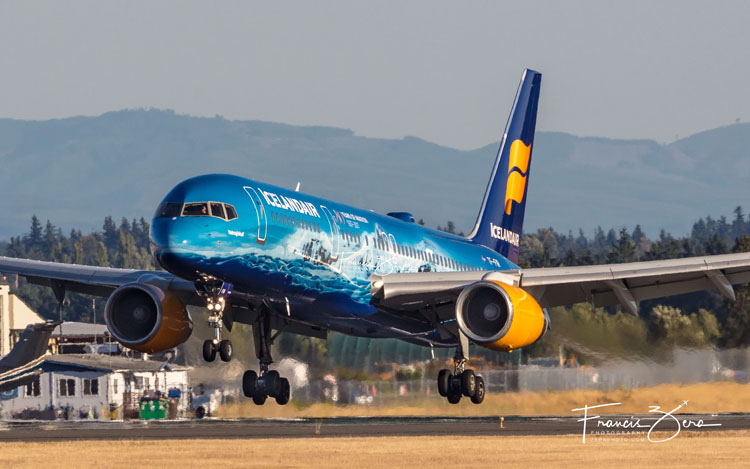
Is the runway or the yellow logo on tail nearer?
the yellow logo on tail

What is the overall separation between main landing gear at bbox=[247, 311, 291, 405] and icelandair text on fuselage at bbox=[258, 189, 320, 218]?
16.2ft

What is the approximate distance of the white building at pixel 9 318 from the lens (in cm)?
10172

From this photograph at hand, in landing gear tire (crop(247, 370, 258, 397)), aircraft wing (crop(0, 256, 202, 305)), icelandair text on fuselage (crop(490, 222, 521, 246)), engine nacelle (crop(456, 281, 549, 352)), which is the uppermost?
icelandair text on fuselage (crop(490, 222, 521, 246))

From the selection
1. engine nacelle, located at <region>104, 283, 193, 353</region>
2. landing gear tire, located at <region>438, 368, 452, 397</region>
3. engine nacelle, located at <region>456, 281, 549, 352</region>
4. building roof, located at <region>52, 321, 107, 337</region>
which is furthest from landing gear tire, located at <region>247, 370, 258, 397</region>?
building roof, located at <region>52, 321, 107, 337</region>

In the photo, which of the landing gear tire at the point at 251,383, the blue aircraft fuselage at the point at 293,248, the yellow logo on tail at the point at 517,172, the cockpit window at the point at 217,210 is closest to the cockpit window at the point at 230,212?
Result: the blue aircraft fuselage at the point at 293,248

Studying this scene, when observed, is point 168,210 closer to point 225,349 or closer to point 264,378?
point 225,349

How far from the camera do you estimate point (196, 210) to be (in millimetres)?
33094

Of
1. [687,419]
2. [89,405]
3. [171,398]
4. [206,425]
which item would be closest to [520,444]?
[687,419]

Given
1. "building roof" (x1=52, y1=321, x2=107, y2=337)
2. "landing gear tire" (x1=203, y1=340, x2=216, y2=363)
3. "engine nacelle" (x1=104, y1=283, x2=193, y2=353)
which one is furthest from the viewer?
"building roof" (x1=52, y1=321, x2=107, y2=337)

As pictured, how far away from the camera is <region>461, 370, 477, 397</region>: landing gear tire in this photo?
41.4m

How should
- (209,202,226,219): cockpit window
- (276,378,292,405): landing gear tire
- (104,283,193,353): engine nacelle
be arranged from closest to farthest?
(209,202,226,219): cockpit window, (104,283,193,353): engine nacelle, (276,378,292,405): landing gear tire

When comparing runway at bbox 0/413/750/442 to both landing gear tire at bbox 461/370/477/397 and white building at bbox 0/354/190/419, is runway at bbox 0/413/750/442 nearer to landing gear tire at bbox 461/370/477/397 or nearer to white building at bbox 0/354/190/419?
white building at bbox 0/354/190/419

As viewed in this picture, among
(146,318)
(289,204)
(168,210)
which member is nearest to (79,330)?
(146,318)

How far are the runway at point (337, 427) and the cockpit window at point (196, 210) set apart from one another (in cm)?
2836
